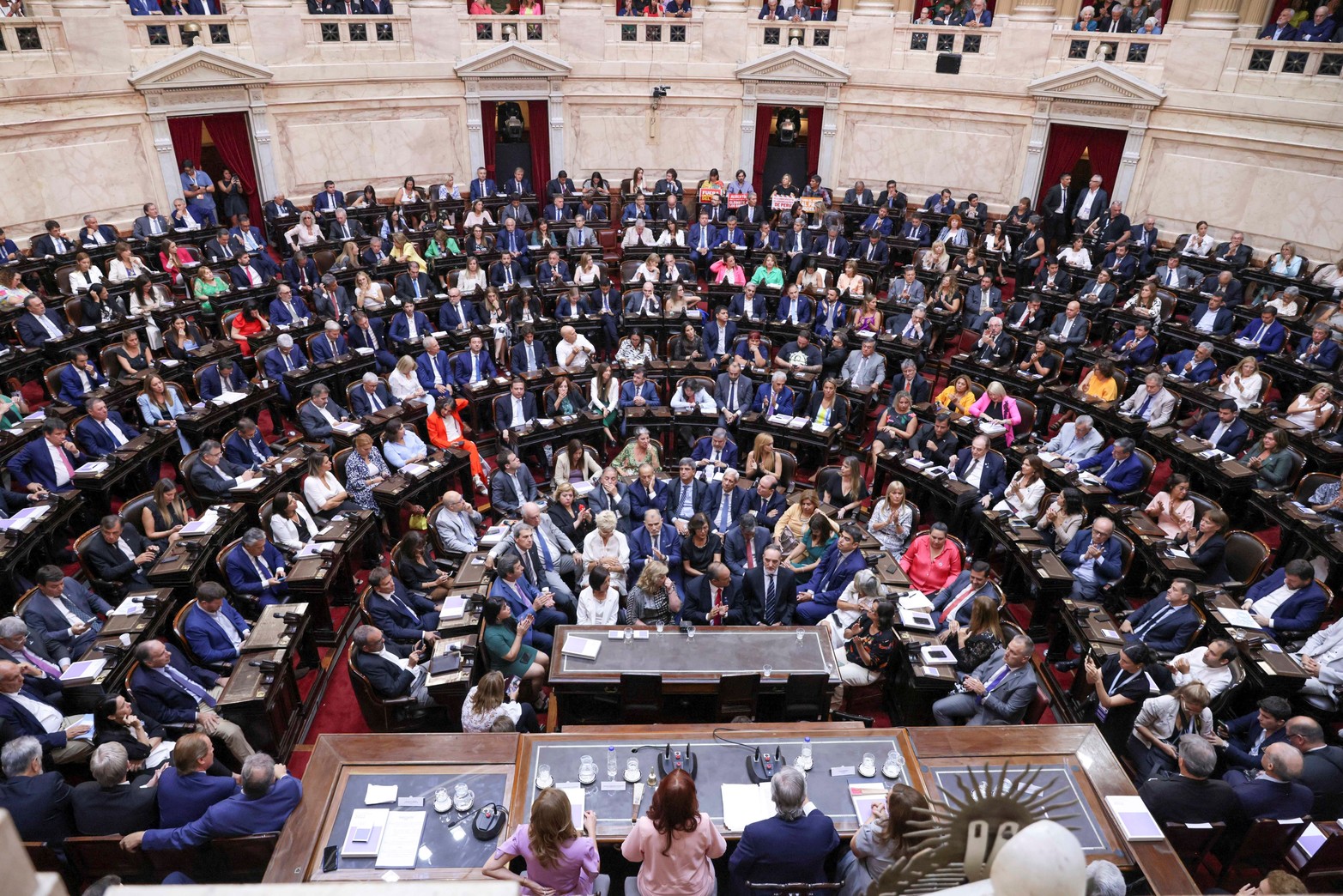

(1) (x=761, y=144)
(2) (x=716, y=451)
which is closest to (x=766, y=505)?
(2) (x=716, y=451)

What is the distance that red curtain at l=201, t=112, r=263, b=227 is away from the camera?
647 inches

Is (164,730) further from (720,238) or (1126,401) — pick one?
(720,238)

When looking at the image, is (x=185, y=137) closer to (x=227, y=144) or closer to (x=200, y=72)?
(x=227, y=144)

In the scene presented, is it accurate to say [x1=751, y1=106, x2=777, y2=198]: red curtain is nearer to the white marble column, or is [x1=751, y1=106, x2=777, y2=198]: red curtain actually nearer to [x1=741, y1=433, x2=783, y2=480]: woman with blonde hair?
the white marble column

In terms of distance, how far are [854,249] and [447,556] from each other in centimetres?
1123

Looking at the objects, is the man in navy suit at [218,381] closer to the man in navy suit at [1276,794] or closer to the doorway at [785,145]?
the man in navy suit at [1276,794]

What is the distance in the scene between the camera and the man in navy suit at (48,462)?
8609 millimetres

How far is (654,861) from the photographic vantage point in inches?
172

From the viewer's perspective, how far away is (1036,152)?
684 inches

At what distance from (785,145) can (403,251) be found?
31.6 ft

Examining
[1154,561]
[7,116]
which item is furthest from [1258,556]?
[7,116]

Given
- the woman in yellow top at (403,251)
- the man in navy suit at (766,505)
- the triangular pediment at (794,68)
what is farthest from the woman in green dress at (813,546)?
the triangular pediment at (794,68)

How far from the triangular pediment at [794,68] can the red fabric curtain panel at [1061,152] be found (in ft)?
15.1

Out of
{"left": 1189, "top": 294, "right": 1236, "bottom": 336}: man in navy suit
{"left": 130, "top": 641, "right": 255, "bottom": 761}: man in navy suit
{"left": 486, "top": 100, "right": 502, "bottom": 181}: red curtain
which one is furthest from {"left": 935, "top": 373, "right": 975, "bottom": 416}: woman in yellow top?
{"left": 486, "top": 100, "right": 502, "bottom": 181}: red curtain
